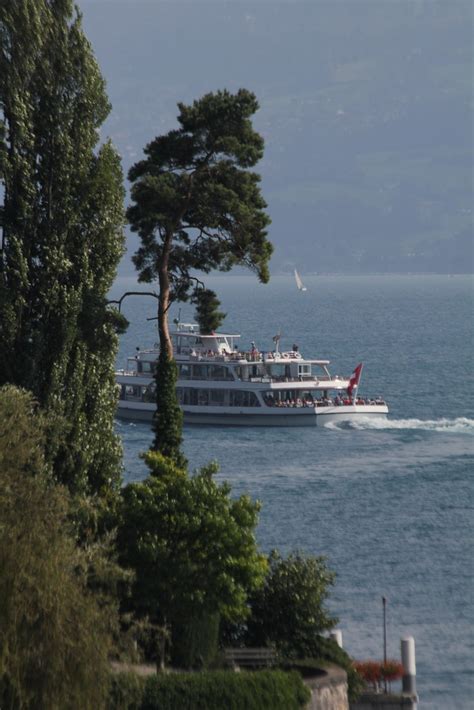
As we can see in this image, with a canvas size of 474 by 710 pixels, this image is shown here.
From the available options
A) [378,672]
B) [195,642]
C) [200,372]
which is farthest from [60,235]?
[200,372]

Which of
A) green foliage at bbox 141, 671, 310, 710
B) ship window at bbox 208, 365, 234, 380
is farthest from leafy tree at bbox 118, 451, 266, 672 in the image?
ship window at bbox 208, 365, 234, 380

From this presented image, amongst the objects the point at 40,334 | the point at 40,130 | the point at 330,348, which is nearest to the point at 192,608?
the point at 40,334

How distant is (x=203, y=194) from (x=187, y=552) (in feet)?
38.4

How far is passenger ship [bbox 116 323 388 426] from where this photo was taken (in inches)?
4254

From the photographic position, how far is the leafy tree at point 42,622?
24.5m

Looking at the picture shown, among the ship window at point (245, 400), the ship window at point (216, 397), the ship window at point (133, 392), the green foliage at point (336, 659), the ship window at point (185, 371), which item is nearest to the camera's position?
the green foliage at point (336, 659)

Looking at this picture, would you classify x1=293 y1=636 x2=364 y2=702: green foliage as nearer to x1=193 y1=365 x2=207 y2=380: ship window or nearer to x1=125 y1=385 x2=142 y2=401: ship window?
x1=193 y1=365 x2=207 y2=380: ship window

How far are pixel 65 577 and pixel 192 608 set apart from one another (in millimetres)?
7697

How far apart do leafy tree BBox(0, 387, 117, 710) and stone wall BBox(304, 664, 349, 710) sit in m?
6.88

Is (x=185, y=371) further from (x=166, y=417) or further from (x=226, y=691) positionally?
(x=226, y=691)

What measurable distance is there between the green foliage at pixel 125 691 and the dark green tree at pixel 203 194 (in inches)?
543

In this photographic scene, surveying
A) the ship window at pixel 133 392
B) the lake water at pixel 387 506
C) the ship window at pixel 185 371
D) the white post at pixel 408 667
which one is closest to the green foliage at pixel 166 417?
the white post at pixel 408 667

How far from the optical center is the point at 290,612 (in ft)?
116

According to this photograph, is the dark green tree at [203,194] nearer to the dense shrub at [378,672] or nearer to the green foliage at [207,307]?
the green foliage at [207,307]
